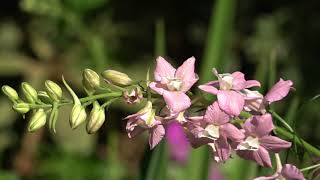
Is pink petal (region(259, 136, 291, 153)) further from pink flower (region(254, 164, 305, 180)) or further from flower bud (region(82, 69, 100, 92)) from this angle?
flower bud (region(82, 69, 100, 92))

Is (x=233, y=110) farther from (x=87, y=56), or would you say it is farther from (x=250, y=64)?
(x=250, y=64)

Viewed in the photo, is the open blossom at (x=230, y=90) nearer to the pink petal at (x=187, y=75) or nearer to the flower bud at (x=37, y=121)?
the pink petal at (x=187, y=75)

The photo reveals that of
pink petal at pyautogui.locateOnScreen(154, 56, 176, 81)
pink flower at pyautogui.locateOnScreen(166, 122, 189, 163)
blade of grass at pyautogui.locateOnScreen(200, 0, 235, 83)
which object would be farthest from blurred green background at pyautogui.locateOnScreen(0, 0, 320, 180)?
pink petal at pyautogui.locateOnScreen(154, 56, 176, 81)

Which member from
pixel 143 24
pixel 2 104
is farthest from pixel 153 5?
pixel 2 104

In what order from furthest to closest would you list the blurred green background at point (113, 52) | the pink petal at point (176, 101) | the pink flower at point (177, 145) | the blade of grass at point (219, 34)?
the pink flower at point (177, 145) → the blurred green background at point (113, 52) → the blade of grass at point (219, 34) → the pink petal at point (176, 101)

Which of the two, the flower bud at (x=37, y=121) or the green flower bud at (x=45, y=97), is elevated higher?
the green flower bud at (x=45, y=97)

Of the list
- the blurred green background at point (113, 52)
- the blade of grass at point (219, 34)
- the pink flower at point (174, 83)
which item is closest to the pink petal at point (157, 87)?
the pink flower at point (174, 83)

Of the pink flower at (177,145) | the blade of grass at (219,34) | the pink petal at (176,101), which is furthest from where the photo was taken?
the pink flower at (177,145)
